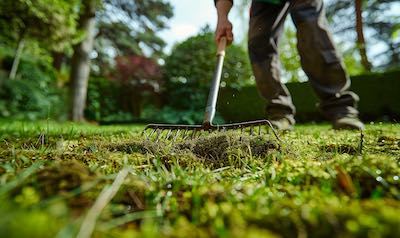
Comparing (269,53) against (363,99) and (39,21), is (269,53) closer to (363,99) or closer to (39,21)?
(363,99)

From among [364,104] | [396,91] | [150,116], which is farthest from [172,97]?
[396,91]

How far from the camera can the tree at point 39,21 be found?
6.96 m

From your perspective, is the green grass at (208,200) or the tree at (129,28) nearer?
the green grass at (208,200)

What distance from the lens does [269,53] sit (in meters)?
3.23

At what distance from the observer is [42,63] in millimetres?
10477

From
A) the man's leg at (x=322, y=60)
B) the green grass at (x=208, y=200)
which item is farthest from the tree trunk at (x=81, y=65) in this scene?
the green grass at (x=208, y=200)

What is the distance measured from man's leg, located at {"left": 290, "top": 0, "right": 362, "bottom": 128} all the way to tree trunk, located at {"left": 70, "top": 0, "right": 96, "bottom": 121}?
663cm

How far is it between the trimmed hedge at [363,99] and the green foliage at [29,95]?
4720mm

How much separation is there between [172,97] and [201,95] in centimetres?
97

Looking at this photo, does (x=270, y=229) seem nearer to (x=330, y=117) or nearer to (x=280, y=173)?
(x=280, y=173)

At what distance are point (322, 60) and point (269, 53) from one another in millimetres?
498

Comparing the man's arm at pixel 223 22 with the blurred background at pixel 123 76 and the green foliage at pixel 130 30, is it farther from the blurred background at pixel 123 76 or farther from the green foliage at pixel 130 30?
the green foliage at pixel 130 30

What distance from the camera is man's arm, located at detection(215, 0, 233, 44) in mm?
2637

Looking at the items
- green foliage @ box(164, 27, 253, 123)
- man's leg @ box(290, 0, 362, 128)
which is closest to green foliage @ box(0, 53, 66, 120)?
green foliage @ box(164, 27, 253, 123)
